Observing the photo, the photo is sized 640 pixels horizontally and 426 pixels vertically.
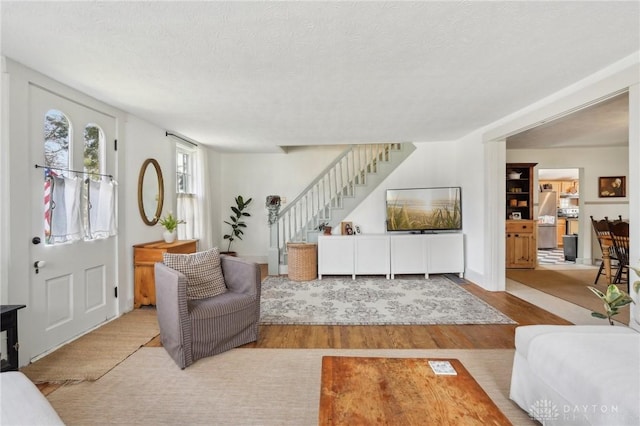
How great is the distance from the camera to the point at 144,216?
3.73 metres

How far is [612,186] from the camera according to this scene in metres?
5.89

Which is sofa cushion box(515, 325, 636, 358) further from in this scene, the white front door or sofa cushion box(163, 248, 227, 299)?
the white front door

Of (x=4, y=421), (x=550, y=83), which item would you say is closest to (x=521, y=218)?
(x=550, y=83)

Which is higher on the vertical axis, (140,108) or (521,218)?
(140,108)

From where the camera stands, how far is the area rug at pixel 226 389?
1.71 m

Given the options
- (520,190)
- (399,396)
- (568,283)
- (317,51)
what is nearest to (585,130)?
(520,190)

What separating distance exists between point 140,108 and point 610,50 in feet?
14.4

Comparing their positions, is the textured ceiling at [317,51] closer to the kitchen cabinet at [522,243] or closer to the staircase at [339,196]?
the staircase at [339,196]

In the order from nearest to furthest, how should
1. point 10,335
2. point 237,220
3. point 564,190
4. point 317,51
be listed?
point 10,335 < point 317,51 < point 237,220 < point 564,190

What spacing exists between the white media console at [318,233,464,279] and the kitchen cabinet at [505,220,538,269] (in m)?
1.57

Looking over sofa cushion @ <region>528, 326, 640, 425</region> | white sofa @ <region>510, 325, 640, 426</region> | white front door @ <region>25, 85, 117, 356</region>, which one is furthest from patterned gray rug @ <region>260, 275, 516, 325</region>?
white front door @ <region>25, 85, 117, 356</region>

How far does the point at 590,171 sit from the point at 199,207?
26.0ft

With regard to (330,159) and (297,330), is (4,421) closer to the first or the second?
(297,330)

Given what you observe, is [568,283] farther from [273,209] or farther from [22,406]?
[22,406]
